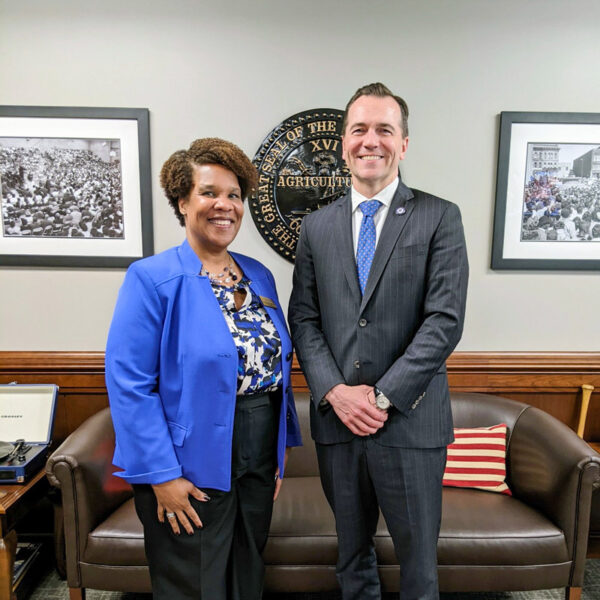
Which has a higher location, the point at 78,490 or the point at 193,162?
the point at 193,162

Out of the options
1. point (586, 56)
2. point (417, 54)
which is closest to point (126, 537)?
point (417, 54)

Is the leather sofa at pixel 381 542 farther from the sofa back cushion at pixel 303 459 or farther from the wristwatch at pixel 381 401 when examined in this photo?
the wristwatch at pixel 381 401

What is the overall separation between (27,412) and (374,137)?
182 centimetres

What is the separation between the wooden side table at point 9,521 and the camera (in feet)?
5.08

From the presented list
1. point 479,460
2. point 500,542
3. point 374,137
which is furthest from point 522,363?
point 374,137

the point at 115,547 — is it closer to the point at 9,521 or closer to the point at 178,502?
the point at 9,521

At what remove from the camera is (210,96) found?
2033 millimetres

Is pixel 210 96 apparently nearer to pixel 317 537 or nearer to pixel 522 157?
pixel 522 157

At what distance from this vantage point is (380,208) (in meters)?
1.26

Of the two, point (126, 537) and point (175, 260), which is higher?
point (175, 260)

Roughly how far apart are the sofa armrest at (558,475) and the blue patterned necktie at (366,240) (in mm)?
1082

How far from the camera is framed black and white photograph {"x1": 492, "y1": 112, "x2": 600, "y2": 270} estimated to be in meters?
2.07

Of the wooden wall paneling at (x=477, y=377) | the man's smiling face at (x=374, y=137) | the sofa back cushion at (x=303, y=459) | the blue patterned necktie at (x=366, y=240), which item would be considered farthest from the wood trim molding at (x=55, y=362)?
the man's smiling face at (x=374, y=137)

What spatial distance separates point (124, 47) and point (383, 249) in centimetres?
165
